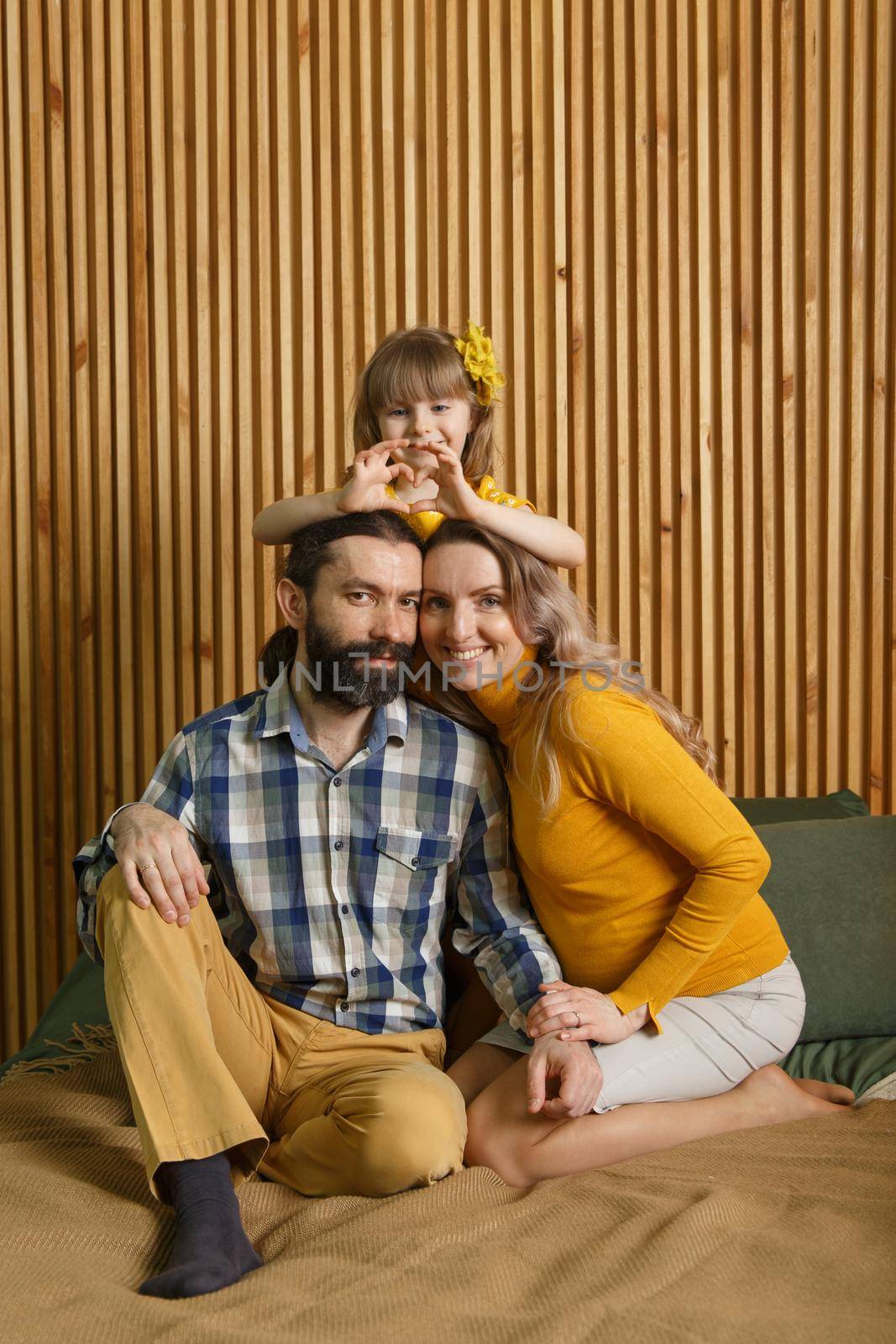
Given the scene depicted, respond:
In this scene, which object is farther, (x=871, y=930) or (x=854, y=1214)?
(x=871, y=930)

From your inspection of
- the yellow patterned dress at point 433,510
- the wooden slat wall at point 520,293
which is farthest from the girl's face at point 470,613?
the wooden slat wall at point 520,293

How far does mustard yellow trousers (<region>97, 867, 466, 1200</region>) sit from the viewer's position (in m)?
1.60

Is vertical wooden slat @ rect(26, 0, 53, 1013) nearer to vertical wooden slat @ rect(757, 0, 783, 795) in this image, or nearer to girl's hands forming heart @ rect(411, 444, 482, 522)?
girl's hands forming heart @ rect(411, 444, 482, 522)

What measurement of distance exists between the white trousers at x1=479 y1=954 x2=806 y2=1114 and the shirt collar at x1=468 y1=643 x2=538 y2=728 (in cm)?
59

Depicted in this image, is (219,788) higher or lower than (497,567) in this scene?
lower

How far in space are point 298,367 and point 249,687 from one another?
90cm

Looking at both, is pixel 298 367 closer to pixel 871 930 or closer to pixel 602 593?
pixel 602 593

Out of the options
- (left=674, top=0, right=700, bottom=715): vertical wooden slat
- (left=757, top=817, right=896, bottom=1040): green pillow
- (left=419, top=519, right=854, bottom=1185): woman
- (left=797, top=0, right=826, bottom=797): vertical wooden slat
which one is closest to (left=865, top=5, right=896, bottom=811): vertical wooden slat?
(left=797, top=0, right=826, bottom=797): vertical wooden slat

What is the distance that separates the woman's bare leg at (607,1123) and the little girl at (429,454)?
992 millimetres

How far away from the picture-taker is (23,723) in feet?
10.3

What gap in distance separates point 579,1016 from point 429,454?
114 cm

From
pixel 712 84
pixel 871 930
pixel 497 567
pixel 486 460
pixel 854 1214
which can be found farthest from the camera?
pixel 712 84

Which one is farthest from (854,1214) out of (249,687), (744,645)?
(249,687)

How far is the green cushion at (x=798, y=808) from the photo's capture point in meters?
2.58
